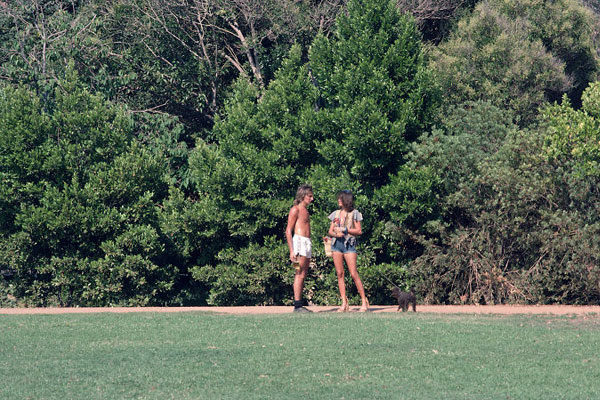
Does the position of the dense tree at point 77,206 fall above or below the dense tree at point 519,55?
below

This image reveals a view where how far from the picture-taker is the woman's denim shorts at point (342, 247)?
12.8m

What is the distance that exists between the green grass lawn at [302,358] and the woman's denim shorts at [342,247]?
4.14ft

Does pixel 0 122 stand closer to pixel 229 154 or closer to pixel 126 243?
Answer: pixel 126 243

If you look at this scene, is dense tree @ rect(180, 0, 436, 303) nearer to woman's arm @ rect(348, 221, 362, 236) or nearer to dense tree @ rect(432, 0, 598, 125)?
woman's arm @ rect(348, 221, 362, 236)

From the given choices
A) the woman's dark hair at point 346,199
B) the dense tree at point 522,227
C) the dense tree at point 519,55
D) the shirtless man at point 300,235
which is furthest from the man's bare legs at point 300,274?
the dense tree at point 519,55

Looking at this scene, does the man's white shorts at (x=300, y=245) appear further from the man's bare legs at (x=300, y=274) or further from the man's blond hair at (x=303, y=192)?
the man's blond hair at (x=303, y=192)

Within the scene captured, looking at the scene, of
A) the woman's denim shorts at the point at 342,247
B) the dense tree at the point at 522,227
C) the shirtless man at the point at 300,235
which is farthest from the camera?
the dense tree at the point at 522,227

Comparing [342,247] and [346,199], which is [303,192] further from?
[342,247]

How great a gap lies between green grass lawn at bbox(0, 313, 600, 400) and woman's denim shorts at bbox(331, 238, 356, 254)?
1261 millimetres

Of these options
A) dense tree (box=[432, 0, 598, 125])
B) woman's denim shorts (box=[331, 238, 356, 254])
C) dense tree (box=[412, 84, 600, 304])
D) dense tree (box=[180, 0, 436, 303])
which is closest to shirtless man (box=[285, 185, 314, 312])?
woman's denim shorts (box=[331, 238, 356, 254])

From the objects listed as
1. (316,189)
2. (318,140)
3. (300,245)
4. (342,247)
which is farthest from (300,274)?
(318,140)

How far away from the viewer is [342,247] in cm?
1279

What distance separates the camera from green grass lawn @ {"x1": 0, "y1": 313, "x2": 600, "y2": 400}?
7098 mm

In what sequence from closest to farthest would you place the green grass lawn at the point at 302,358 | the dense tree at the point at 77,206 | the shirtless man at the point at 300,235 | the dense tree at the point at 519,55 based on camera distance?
the green grass lawn at the point at 302,358 → the shirtless man at the point at 300,235 → the dense tree at the point at 77,206 → the dense tree at the point at 519,55
